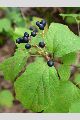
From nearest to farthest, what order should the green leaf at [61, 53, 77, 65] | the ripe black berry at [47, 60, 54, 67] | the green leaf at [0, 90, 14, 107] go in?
the ripe black berry at [47, 60, 54, 67] → the green leaf at [61, 53, 77, 65] → the green leaf at [0, 90, 14, 107]

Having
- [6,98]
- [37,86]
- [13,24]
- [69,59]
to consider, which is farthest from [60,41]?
[13,24]

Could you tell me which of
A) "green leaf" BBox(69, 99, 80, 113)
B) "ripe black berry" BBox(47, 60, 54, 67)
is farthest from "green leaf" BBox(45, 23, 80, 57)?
"green leaf" BBox(69, 99, 80, 113)

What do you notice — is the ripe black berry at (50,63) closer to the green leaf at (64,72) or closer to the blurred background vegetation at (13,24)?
the green leaf at (64,72)

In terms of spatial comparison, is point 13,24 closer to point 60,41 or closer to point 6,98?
point 6,98

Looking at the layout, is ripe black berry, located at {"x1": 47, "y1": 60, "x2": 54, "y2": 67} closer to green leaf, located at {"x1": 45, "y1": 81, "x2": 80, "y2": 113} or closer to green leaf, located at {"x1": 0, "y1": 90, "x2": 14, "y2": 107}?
green leaf, located at {"x1": 45, "y1": 81, "x2": 80, "y2": 113}

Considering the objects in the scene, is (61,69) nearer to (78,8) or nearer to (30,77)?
(30,77)

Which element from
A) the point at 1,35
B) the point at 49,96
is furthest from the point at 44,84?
the point at 1,35
